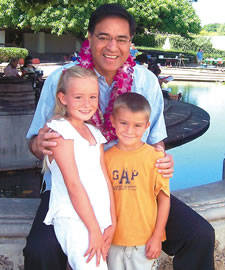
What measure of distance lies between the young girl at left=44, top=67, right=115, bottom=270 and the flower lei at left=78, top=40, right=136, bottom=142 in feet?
1.14

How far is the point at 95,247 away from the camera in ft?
6.22

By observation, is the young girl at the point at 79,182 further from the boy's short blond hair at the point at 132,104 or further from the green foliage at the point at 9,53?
the green foliage at the point at 9,53

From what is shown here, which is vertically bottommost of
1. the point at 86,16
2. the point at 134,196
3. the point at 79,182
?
the point at 134,196

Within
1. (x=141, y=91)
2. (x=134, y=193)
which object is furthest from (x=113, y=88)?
(x=134, y=193)

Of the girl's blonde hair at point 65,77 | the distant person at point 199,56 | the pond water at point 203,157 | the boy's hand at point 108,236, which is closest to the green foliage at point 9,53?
the distant person at point 199,56

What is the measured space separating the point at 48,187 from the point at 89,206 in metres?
0.55

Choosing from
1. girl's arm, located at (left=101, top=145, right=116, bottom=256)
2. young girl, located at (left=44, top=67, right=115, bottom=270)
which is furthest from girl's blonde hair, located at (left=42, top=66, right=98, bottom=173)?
girl's arm, located at (left=101, top=145, right=116, bottom=256)

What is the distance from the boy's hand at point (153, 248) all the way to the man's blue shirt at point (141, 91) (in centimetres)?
72

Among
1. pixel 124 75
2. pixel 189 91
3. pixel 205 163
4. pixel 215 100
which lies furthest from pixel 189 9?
pixel 124 75

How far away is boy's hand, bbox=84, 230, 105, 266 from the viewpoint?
1.88 meters

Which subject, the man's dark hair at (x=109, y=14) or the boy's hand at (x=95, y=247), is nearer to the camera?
the boy's hand at (x=95, y=247)

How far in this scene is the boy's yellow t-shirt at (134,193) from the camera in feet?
6.83

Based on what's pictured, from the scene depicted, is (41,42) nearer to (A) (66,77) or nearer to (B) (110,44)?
(B) (110,44)

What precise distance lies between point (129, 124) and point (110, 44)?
615 millimetres
